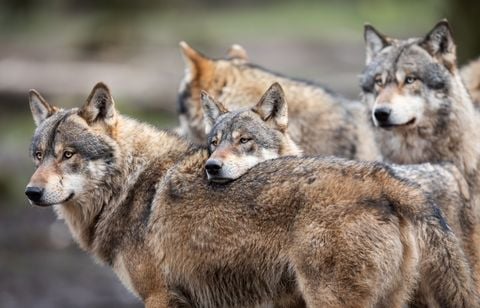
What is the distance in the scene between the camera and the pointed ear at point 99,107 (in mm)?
8102

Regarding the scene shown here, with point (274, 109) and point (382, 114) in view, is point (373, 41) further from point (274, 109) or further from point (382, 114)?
point (274, 109)

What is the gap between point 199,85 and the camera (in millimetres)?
11445

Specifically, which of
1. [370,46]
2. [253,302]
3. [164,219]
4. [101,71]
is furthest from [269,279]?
[101,71]

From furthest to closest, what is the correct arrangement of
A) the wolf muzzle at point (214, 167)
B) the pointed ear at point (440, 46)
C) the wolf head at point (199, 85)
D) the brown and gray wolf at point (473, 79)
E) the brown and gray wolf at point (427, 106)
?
the brown and gray wolf at point (473, 79) < the wolf head at point (199, 85) < the pointed ear at point (440, 46) < the brown and gray wolf at point (427, 106) < the wolf muzzle at point (214, 167)

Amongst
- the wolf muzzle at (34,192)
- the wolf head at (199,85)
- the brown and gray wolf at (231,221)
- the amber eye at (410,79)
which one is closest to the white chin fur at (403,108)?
the amber eye at (410,79)

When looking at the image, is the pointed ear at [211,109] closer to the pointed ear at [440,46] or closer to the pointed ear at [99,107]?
the pointed ear at [99,107]

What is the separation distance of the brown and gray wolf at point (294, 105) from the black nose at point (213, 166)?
309 cm

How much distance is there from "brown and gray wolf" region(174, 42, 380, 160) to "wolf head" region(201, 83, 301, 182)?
1.84 meters

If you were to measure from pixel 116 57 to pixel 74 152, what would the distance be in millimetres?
19975

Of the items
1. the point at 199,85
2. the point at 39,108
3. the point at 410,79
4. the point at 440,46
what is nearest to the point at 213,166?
the point at 39,108

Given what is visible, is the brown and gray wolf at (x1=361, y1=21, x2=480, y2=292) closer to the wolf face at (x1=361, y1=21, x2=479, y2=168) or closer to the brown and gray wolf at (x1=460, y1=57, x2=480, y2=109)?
the wolf face at (x1=361, y1=21, x2=479, y2=168)

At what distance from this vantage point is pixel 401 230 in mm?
6914

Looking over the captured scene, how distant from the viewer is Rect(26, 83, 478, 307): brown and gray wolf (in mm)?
6871

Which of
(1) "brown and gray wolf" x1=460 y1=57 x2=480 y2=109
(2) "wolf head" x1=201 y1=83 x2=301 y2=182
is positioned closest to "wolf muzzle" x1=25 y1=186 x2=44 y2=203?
(2) "wolf head" x1=201 y1=83 x2=301 y2=182
